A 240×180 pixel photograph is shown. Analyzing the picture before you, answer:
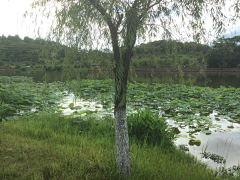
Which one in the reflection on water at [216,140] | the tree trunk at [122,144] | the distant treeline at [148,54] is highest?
the distant treeline at [148,54]

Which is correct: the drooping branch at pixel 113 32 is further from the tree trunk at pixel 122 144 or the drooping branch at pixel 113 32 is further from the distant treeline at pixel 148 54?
the tree trunk at pixel 122 144

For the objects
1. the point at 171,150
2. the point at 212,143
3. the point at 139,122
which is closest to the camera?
the point at 171,150

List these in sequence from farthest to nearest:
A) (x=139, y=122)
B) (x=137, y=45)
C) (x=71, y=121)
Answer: (x=71, y=121) → (x=139, y=122) → (x=137, y=45)

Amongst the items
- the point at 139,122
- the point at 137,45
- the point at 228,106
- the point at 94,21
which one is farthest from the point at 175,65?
the point at 228,106

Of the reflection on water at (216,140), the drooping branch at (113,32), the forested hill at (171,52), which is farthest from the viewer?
the reflection on water at (216,140)

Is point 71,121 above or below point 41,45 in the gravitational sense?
below

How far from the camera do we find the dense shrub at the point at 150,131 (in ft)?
11.6

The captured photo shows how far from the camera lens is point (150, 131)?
359 cm

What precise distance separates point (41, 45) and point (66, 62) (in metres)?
0.39

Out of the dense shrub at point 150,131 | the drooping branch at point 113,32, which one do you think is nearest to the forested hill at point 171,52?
the drooping branch at point 113,32

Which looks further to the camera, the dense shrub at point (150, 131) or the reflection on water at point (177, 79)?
the dense shrub at point (150, 131)

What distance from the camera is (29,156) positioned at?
99.2 inches

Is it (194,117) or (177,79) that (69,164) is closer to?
(177,79)

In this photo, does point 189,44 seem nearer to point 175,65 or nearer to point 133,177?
point 175,65
